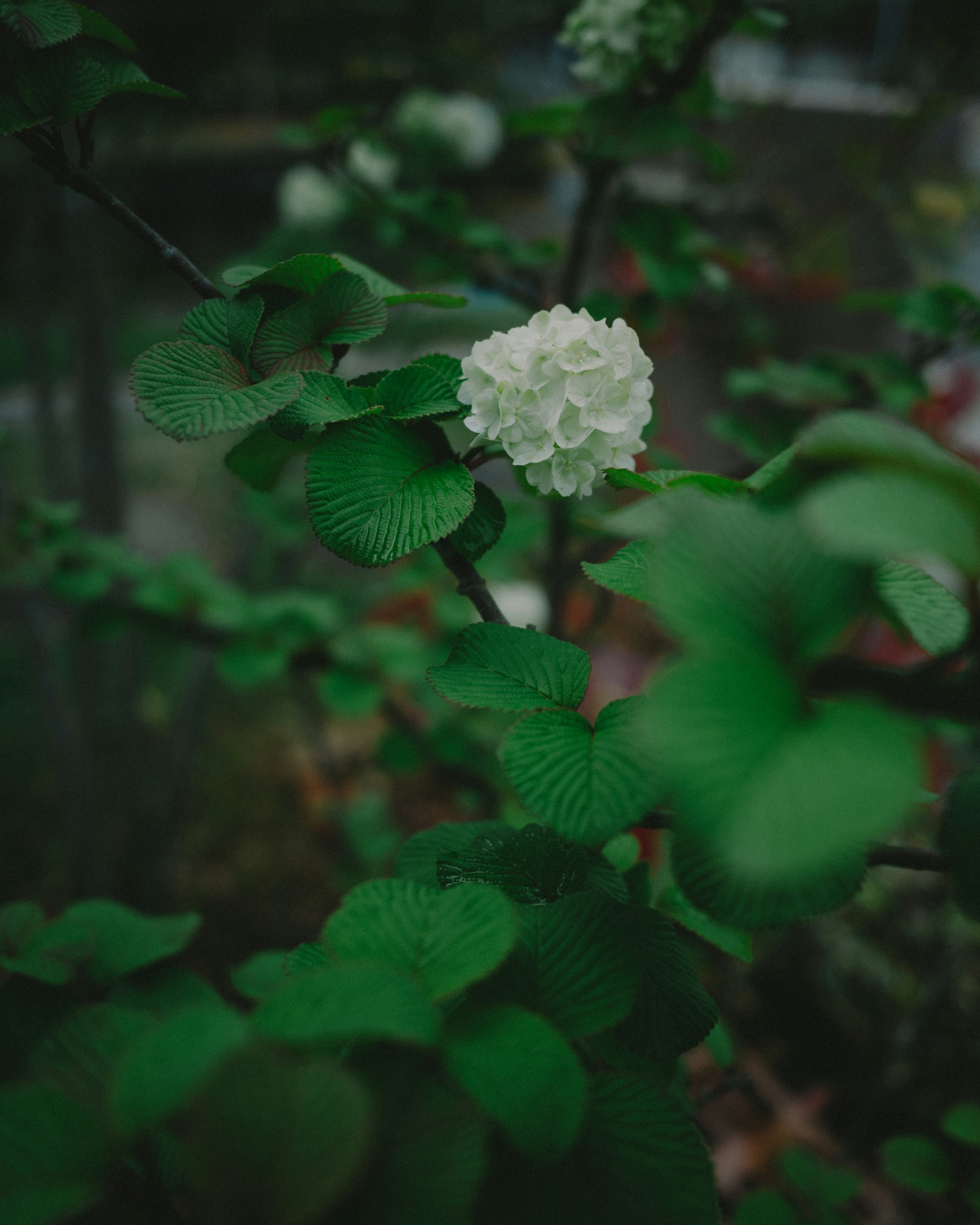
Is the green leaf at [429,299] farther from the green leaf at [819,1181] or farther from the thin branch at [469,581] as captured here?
the green leaf at [819,1181]

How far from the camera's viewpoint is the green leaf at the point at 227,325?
1.53ft

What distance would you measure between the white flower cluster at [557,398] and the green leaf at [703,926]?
0.29 meters

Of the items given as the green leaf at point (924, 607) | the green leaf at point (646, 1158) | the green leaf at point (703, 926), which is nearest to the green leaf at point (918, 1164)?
the green leaf at point (703, 926)

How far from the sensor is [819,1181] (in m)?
0.85

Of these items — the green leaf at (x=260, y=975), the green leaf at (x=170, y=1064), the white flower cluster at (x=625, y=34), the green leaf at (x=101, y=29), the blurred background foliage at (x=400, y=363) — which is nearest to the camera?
the green leaf at (x=170, y=1064)

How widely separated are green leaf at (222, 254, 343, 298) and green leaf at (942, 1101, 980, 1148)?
98cm

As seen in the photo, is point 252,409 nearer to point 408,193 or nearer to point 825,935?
point 408,193

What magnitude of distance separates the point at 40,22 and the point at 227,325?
201 millimetres

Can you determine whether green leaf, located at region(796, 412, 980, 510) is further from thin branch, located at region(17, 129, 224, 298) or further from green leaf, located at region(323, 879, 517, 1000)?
thin branch, located at region(17, 129, 224, 298)

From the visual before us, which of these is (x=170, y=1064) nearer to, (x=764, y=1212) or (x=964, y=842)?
(x=964, y=842)

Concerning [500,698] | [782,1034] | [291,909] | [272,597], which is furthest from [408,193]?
[782,1034]

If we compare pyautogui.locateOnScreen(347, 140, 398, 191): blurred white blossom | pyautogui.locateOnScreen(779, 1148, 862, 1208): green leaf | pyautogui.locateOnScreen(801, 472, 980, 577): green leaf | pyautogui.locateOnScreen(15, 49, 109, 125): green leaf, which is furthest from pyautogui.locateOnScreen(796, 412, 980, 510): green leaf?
pyautogui.locateOnScreen(347, 140, 398, 191): blurred white blossom

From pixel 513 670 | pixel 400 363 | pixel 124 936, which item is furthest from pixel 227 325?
pixel 400 363

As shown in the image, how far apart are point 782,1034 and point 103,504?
1.69 metres
